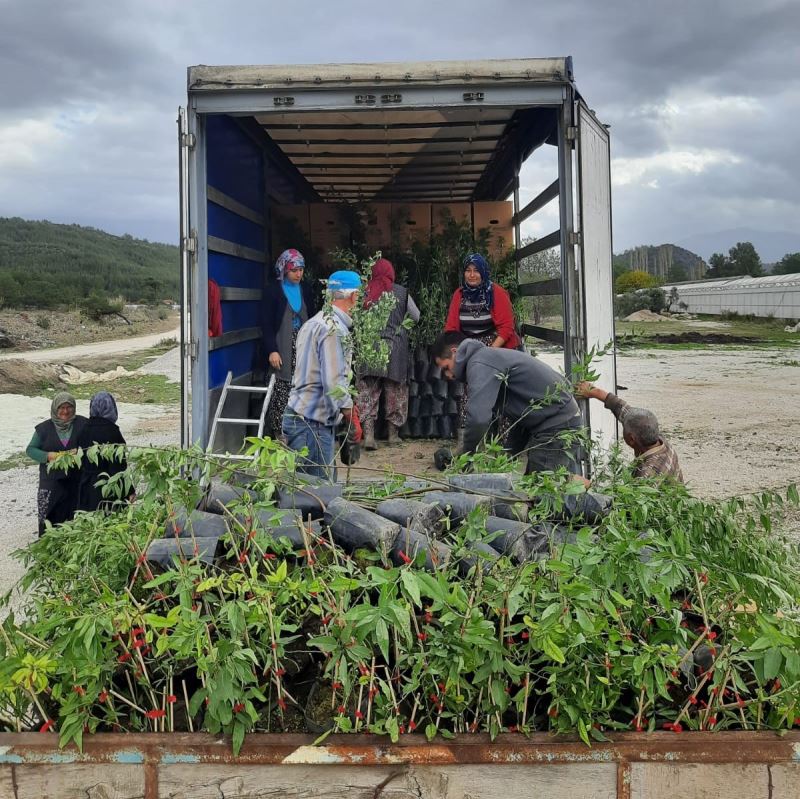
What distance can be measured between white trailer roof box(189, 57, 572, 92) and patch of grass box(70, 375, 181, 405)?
9.49m

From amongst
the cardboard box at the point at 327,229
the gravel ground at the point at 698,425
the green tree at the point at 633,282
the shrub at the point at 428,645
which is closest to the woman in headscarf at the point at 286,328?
the gravel ground at the point at 698,425

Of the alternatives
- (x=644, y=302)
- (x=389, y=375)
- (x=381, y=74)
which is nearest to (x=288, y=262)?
(x=389, y=375)

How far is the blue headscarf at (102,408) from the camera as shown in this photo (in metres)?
6.42

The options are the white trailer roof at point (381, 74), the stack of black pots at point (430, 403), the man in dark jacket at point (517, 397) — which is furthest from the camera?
the stack of black pots at point (430, 403)

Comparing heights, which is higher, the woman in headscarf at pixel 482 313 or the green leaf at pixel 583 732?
the woman in headscarf at pixel 482 313

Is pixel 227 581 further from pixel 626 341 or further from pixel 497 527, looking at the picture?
pixel 626 341

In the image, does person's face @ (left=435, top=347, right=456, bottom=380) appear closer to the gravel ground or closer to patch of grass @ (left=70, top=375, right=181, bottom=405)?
the gravel ground

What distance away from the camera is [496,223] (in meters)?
9.41

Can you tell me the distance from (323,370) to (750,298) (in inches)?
1606

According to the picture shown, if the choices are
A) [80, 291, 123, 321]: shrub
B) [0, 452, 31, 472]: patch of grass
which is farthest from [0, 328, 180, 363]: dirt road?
[0, 452, 31, 472]: patch of grass

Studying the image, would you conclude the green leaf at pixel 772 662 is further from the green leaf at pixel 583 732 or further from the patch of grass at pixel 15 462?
the patch of grass at pixel 15 462

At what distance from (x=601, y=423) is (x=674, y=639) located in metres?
4.27

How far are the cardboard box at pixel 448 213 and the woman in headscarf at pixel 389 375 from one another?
1.50m

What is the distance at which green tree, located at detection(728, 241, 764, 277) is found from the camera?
63.8 metres
